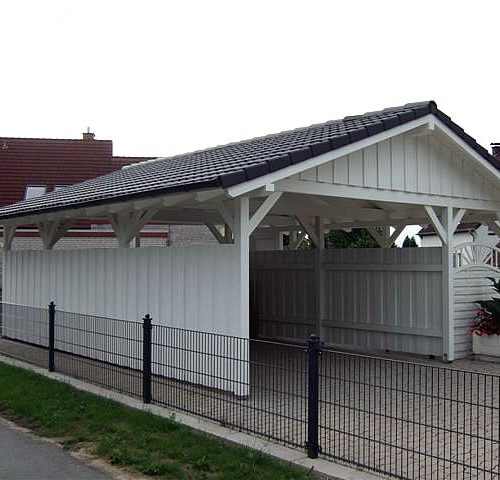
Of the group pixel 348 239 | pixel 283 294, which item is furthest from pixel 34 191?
pixel 283 294

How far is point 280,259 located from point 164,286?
17.4 ft

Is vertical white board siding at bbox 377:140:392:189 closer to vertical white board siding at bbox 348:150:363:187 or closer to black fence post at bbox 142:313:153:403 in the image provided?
vertical white board siding at bbox 348:150:363:187

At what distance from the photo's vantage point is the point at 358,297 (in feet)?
44.3

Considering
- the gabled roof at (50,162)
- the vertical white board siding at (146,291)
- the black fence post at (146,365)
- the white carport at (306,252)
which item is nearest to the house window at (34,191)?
the gabled roof at (50,162)

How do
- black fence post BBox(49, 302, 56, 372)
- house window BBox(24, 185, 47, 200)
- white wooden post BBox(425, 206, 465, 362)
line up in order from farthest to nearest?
house window BBox(24, 185, 47, 200)
white wooden post BBox(425, 206, 465, 362)
black fence post BBox(49, 302, 56, 372)

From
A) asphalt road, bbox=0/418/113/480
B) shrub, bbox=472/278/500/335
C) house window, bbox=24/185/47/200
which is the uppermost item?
house window, bbox=24/185/47/200

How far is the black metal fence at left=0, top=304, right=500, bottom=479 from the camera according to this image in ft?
19.6

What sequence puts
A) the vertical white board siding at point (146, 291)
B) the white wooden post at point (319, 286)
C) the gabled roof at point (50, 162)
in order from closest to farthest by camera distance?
the vertical white board siding at point (146, 291) < the white wooden post at point (319, 286) < the gabled roof at point (50, 162)

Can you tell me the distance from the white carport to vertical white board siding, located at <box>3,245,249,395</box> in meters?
0.03

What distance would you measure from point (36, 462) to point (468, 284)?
8536 mm

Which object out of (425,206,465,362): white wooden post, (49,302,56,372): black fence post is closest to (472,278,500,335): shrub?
(425,206,465,362): white wooden post

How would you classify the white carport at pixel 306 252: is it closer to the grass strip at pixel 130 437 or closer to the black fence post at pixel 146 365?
the black fence post at pixel 146 365

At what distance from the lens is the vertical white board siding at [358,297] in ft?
40.6

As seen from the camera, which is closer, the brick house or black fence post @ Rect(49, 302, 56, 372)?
black fence post @ Rect(49, 302, 56, 372)
